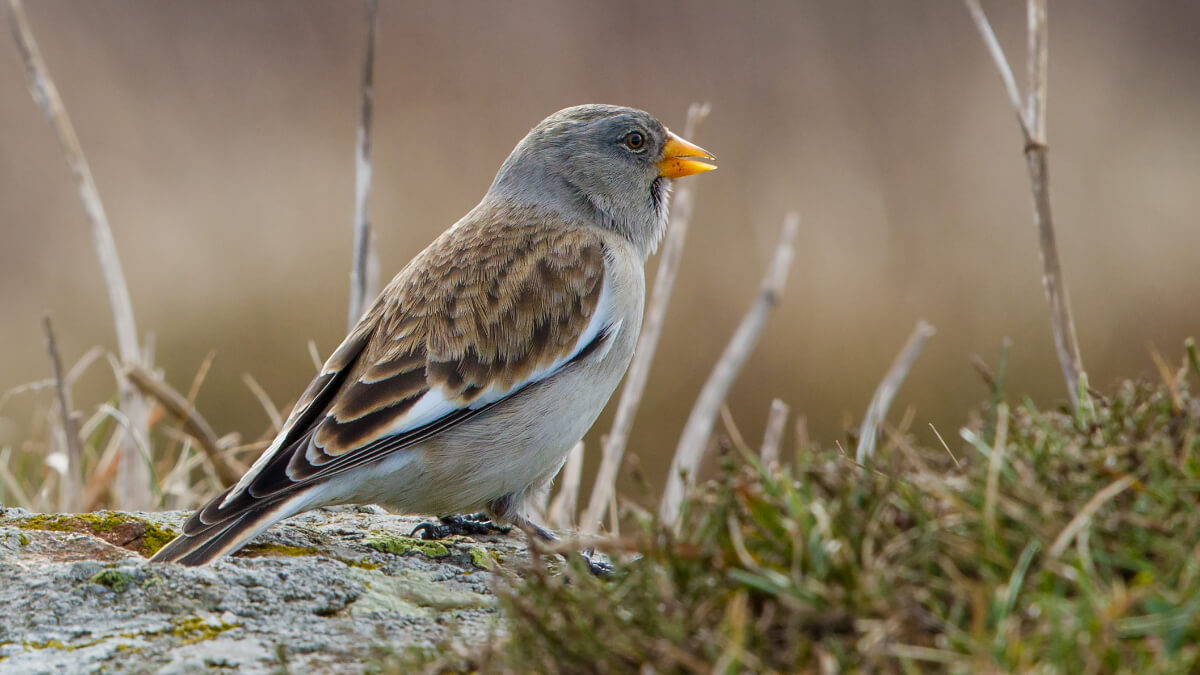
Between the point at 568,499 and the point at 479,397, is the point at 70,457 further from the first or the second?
the point at 568,499

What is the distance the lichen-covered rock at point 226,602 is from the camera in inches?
79.0

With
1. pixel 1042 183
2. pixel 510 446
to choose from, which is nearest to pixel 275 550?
pixel 510 446

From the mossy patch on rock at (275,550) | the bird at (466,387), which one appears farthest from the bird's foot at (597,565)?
the mossy patch on rock at (275,550)

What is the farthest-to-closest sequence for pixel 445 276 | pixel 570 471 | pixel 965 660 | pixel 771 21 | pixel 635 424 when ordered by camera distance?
pixel 771 21 → pixel 635 424 → pixel 570 471 → pixel 445 276 → pixel 965 660

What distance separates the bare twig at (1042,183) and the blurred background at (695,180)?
317 cm

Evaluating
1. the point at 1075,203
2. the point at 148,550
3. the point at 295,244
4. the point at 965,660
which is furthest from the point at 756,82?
the point at 965,660

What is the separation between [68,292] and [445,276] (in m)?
4.81

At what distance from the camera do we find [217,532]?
8.48ft

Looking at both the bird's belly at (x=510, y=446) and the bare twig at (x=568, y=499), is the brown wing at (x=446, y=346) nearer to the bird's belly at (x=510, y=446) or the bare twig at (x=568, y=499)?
the bird's belly at (x=510, y=446)

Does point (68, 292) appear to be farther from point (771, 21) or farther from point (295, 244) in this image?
point (771, 21)

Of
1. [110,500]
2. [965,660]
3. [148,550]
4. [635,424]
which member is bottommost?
[635,424]

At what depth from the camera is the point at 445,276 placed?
142 inches

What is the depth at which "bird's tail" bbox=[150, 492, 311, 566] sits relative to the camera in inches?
99.1

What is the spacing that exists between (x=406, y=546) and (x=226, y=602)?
597 millimetres
